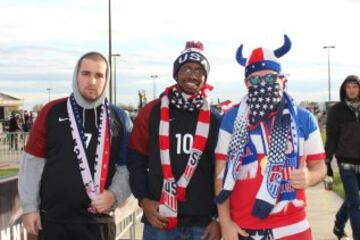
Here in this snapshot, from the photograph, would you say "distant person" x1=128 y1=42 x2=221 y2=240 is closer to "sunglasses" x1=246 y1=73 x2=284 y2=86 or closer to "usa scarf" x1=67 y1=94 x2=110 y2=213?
"usa scarf" x1=67 y1=94 x2=110 y2=213

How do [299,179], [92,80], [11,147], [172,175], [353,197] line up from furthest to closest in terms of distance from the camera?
[11,147], [353,197], [92,80], [172,175], [299,179]

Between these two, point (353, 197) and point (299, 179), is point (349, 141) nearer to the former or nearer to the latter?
point (353, 197)

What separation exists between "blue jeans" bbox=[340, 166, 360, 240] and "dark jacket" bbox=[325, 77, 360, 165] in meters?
0.16

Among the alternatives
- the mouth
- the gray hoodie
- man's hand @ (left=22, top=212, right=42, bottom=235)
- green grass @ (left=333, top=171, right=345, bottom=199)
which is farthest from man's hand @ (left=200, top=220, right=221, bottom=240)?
green grass @ (left=333, top=171, right=345, bottom=199)

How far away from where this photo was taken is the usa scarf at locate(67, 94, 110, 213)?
3748mm

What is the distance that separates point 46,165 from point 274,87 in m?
1.55

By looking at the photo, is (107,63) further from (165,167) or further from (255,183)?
(255,183)

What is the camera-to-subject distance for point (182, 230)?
3.73 meters

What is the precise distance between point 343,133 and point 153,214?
3.63m

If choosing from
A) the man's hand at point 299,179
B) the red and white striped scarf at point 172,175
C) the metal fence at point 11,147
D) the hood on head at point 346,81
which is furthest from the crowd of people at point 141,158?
the metal fence at point 11,147

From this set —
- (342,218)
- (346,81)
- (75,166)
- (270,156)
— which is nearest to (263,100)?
(270,156)

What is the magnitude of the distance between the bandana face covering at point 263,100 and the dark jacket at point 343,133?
3.48m

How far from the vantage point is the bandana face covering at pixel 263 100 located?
330cm

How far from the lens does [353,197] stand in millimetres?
6527
